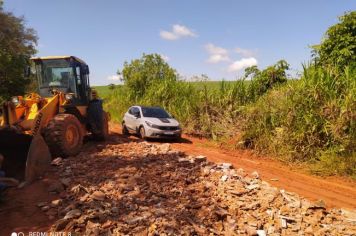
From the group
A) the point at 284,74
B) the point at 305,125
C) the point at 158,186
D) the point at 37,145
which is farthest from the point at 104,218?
the point at 284,74

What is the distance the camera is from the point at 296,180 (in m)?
9.28

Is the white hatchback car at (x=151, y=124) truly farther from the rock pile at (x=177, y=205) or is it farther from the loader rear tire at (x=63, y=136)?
the rock pile at (x=177, y=205)

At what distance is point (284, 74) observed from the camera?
16656mm

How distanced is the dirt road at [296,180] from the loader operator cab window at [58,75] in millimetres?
4668

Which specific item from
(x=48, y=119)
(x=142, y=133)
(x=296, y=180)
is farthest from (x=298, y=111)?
(x=48, y=119)

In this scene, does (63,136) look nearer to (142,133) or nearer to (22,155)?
(22,155)

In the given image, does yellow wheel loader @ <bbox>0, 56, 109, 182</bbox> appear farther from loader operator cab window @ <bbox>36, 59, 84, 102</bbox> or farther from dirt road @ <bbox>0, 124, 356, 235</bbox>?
dirt road @ <bbox>0, 124, 356, 235</bbox>

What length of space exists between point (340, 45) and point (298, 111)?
11.2 ft

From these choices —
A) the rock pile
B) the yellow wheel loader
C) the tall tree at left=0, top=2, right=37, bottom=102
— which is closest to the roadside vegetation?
the rock pile

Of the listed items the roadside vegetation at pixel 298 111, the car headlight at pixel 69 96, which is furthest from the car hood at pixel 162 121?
the car headlight at pixel 69 96

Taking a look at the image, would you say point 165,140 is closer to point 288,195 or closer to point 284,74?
point 284,74

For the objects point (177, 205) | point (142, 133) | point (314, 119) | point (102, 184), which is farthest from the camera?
point (142, 133)

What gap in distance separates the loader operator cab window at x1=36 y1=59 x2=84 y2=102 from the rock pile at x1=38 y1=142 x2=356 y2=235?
3166 millimetres

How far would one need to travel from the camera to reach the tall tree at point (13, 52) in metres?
21.2
